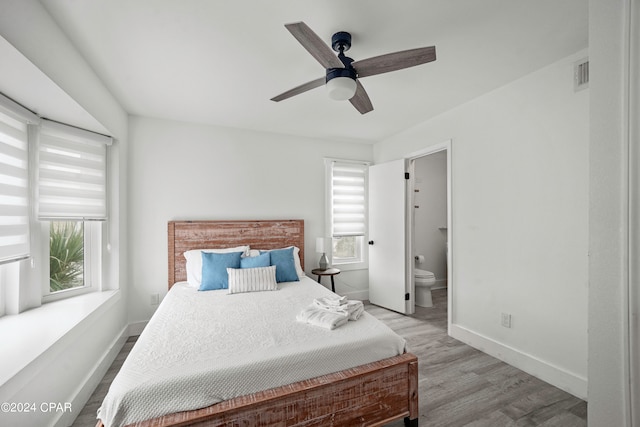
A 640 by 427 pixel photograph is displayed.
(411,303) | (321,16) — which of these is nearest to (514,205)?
(411,303)

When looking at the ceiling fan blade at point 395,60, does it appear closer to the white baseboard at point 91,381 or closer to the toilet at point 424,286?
the white baseboard at point 91,381

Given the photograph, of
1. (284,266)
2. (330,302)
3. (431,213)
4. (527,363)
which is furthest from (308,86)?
(431,213)

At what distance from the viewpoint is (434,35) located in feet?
5.92

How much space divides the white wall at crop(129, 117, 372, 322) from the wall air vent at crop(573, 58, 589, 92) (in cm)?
275

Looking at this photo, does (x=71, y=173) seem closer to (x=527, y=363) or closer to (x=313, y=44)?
(x=313, y=44)

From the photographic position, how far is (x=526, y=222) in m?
2.41

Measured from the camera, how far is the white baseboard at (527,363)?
6.73 feet

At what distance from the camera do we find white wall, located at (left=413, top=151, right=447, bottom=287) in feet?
16.8

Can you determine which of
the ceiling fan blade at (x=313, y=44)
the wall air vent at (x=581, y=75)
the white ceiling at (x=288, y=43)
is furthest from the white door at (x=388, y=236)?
the ceiling fan blade at (x=313, y=44)

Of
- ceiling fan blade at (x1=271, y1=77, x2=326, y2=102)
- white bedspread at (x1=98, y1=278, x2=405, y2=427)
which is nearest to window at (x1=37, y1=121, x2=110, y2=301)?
white bedspread at (x1=98, y1=278, x2=405, y2=427)

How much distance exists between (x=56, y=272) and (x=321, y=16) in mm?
2929

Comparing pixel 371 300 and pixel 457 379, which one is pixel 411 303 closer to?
pixel 371 300

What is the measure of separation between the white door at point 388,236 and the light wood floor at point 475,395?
3.25 ft

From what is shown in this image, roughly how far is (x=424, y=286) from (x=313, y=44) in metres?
3.65
